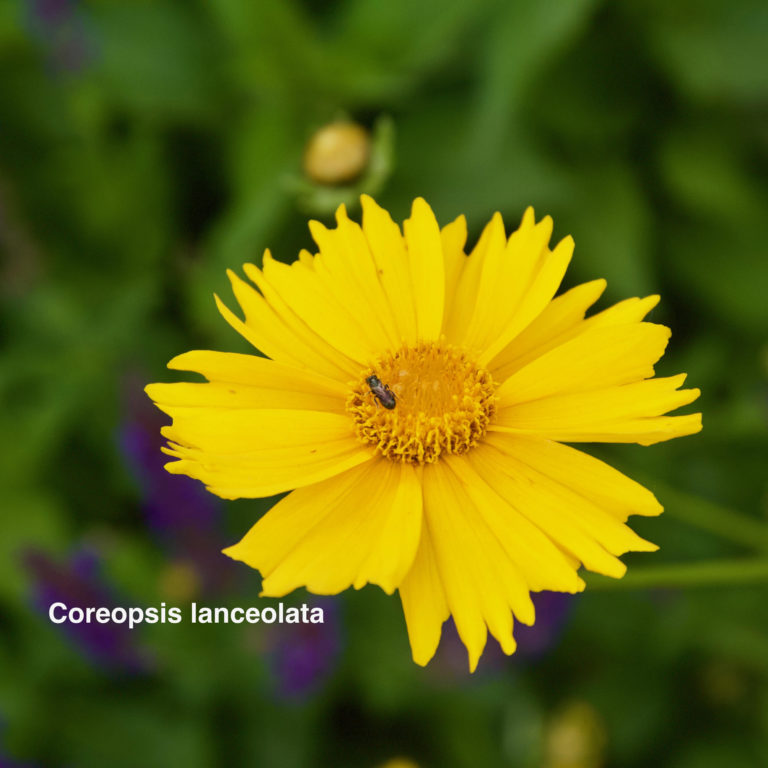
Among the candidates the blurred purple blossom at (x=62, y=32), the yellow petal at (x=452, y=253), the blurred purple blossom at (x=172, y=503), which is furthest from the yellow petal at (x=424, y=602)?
the blurred purple blossom at (x=62, y=32)

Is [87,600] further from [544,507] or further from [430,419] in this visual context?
[544,507]

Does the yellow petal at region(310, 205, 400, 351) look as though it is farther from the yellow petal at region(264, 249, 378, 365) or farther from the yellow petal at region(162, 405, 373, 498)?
the yellow petal at region(162, 405, 373, 498)

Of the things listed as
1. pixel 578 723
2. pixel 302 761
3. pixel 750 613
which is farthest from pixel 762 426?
pixel 302 761

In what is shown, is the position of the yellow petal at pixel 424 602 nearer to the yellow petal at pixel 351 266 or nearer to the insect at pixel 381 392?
the insect at pixel 381 392

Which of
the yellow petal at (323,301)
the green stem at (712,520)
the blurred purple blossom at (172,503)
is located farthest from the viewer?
the blurred purple blossom at (172,503)

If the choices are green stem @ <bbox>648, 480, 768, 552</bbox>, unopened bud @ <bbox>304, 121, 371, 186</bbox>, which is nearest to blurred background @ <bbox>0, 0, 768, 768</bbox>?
unopened bud @ <bbox>304, 121, 371, 186</bbox>

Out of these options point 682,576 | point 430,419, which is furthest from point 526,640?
point 430,419

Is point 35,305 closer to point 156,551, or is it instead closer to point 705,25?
point 156,551
